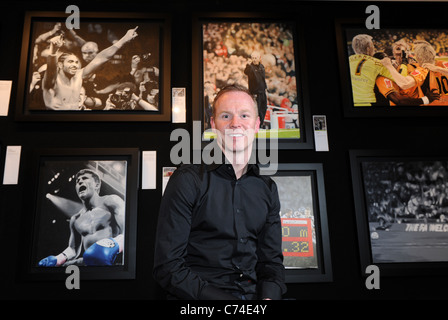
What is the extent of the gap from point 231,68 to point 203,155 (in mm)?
609

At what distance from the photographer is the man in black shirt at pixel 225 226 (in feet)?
4.32

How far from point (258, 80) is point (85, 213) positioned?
1342mm

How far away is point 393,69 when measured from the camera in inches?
94.3

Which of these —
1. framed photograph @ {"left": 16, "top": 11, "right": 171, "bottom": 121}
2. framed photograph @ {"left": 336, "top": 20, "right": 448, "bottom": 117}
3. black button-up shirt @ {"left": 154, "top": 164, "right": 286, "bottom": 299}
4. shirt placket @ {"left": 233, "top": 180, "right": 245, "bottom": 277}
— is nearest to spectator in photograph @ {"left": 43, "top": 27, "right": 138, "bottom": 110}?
framed photograph @ {"left": 16, "top": 11, "right": 171, "bottom": 121}

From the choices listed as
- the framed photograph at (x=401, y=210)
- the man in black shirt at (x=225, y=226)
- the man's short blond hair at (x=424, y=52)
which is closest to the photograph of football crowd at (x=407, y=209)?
the framed photograph at (x=401, y=210)

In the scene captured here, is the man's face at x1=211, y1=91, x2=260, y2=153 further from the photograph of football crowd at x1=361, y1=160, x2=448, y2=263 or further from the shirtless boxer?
the photograph of football crowd at x1=361, y1=160, x2=448, y2=263

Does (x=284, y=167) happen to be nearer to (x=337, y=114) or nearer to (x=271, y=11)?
(x=337, y=114)

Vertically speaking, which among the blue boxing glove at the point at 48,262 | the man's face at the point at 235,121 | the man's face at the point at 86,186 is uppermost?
the man's face at the point at 235,121

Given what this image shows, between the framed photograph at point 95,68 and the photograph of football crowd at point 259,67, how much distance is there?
0.28 meters

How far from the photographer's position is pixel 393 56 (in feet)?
7.94

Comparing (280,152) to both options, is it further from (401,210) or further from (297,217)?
(401,210)

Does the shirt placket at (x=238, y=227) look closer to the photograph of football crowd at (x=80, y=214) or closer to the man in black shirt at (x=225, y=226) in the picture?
the man in black shirt at (x=225, y=226)

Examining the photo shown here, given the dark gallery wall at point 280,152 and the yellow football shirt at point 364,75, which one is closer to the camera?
the dark gallery wall at point 280,152

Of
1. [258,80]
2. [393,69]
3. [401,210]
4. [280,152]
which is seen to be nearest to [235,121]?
[280,152]
